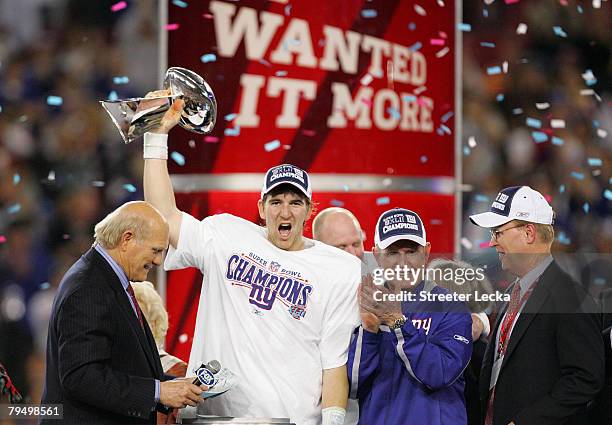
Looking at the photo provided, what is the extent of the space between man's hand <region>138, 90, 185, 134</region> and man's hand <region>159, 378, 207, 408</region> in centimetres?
94

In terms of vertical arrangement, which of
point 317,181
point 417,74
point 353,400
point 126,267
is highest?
point 417,74

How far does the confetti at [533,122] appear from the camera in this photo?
624cm

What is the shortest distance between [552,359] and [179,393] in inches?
48.6

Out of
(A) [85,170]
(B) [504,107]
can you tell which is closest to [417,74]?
(B) [504,107]

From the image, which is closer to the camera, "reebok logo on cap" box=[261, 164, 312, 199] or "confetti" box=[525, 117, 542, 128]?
"reebok logo on cap" box=[261, 164, 312, 199]

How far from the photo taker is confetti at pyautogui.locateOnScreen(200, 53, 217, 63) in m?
4.97

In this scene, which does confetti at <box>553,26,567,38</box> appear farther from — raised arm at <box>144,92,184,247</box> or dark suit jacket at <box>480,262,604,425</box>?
raised arm at <box>144,92,184,247</box>

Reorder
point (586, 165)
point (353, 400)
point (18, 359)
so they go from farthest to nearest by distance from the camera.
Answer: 1. point (586, 165)
2. point (18, 359)
3. point (353, 400)

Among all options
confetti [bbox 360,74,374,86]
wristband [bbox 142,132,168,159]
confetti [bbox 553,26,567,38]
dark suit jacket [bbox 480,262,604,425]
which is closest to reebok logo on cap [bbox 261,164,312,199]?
wristband [bbox 142,132,168,159]

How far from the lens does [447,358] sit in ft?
11.3

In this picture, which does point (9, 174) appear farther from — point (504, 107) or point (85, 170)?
point (504, 107)

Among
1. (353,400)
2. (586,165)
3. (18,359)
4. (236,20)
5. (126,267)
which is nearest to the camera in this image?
(126,267)

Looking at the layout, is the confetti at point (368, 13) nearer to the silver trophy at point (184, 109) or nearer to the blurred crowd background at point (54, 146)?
the blurred crowd background at point (54, 146)

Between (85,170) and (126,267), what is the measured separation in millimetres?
2359
